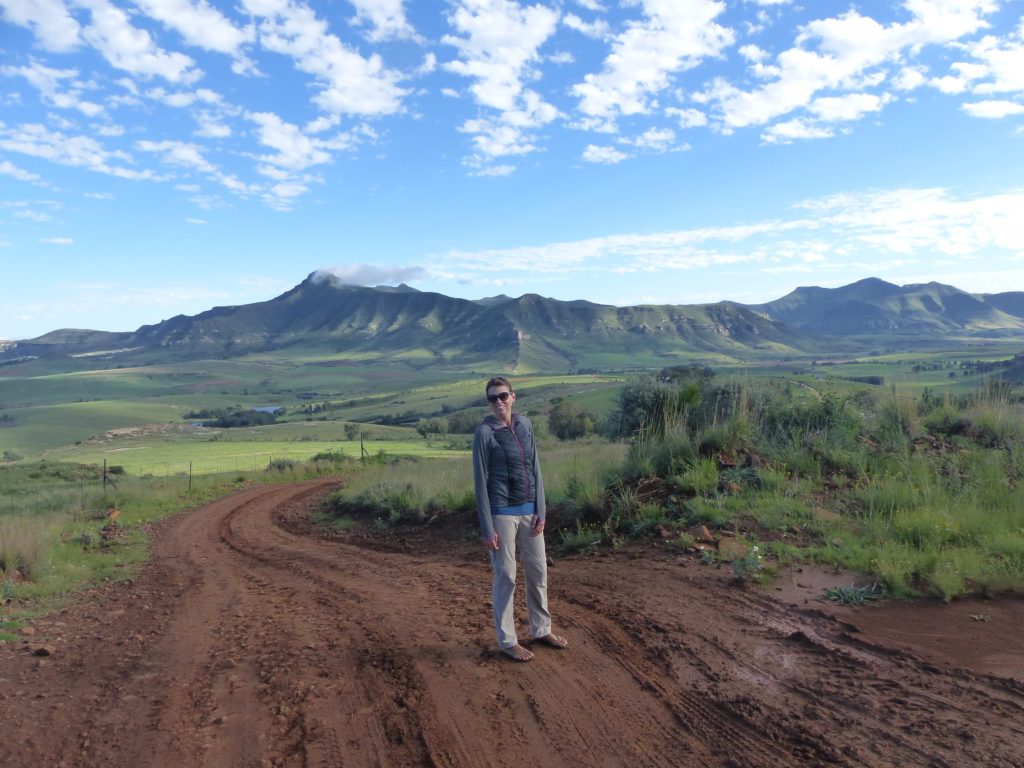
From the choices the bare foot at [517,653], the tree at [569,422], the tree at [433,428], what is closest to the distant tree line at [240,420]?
the tree at [433,428]

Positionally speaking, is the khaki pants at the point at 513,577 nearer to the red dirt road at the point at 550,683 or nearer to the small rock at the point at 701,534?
the red dirt road at the point at 550,683

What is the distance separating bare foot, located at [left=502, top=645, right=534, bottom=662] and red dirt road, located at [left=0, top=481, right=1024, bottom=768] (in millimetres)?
102

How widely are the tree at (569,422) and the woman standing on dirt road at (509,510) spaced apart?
36040 millimetres

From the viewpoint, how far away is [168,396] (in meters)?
157

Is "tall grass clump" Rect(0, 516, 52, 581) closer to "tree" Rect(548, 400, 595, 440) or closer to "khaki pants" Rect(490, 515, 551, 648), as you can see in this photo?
"khaki pants" Rect(490, 515, 551, 648)

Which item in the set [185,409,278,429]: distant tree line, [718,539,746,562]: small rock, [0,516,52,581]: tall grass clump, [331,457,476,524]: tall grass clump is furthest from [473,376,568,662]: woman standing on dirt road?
[185,409,278,429]: distant tree line

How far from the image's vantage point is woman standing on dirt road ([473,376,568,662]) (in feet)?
18.6

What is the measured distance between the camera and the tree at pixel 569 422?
44.0 m

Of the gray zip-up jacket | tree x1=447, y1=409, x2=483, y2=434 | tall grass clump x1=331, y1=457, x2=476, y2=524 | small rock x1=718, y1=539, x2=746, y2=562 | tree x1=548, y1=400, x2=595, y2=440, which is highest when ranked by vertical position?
the gray zip-up jacket

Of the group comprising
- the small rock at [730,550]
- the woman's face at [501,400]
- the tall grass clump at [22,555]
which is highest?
the woman's face at [501,400]

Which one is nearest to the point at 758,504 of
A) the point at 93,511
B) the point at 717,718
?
the point at 717,718

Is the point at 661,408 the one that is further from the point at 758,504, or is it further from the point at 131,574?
the point at 131,574

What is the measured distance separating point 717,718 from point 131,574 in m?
10.6

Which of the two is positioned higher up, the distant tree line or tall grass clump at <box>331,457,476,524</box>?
tall grass clump at <box>331,457,476,524</box>
